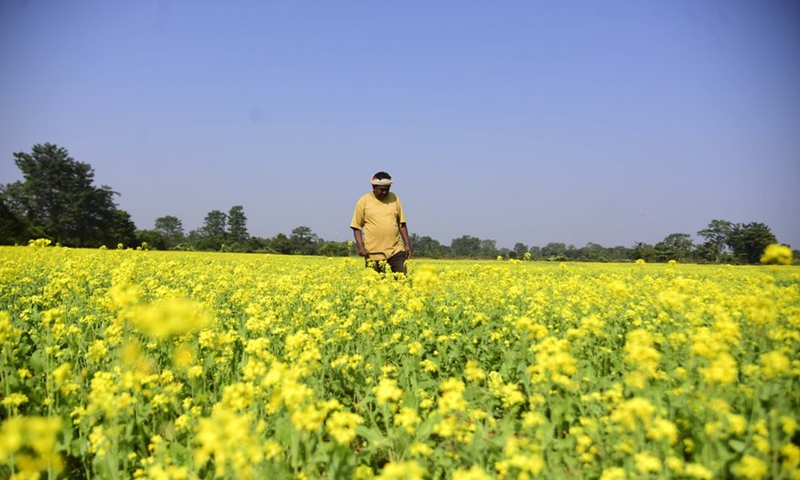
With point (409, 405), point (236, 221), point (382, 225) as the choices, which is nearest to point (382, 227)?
point (382, 225)

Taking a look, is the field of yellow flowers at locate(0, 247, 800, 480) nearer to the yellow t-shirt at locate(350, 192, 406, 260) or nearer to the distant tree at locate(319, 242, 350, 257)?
the yellow t-shirt at locate(350, 192, 406, 260)

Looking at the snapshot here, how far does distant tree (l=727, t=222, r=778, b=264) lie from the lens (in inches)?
2180

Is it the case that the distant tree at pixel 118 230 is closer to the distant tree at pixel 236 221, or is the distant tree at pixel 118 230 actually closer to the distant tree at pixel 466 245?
the distant tree at pixel 236 221

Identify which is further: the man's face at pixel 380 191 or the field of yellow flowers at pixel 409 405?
the man's face at pixel 380 191

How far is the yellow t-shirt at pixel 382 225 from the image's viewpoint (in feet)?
26.4

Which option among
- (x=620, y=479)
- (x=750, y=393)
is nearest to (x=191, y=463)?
(x=620, y=479)

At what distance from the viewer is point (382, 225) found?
26.4 feet

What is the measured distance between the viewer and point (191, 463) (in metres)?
2.73

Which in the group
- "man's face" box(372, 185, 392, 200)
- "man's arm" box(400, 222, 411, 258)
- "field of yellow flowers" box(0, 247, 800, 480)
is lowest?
"field of yellow flowers" box(0, 247, 800, 480)

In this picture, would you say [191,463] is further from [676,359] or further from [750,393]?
[676,359]

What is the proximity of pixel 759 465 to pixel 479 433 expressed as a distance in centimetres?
141

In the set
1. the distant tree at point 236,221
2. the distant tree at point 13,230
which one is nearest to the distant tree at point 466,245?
the distant tree at point 236,221

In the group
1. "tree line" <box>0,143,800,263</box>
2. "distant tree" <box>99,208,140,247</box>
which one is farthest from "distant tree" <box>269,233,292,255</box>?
"distant tree" <box>99,208,140,247</box>

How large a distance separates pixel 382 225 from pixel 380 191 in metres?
0.63
